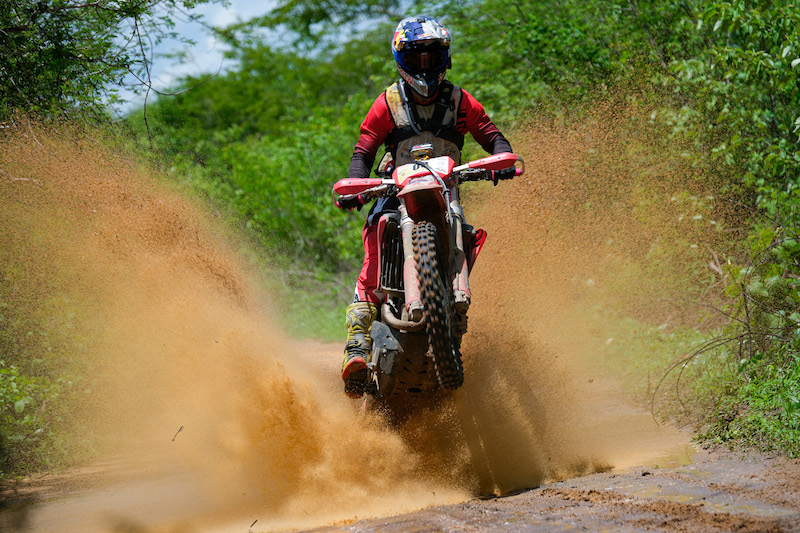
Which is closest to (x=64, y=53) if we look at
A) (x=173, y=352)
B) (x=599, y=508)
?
(x=173, y=352)

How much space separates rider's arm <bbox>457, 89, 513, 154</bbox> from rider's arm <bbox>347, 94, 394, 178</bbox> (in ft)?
2.10

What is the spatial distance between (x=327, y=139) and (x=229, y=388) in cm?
1159

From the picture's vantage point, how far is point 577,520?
392 centimetres

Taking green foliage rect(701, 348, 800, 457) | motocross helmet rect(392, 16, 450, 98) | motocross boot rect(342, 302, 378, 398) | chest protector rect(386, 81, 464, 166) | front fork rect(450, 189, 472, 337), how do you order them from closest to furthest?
green foliage rect(701, 348, 800, 457)
front fork rect(450, 189, 472, 337)
motocross boot rect(342, 302, 378, 398)
motocross helmet rect(392, 16, 450, 98)
chest protector rect(386, 81, 464, 166)

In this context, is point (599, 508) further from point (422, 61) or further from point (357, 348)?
point (422, 61)

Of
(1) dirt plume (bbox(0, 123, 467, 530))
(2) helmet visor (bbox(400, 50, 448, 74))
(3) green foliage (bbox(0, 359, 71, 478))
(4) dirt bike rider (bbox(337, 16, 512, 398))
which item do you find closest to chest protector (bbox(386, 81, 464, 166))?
(4) dirt bike rider (bbox(337, 16, 512, 398))

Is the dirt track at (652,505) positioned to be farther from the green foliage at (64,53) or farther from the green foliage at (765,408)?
the green foliage at (64,53)

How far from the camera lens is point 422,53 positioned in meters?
5.82

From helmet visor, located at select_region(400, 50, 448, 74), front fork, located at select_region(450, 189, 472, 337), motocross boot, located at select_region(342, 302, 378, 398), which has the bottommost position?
motocross boot, located at select_region(342, 302, 378, 398)

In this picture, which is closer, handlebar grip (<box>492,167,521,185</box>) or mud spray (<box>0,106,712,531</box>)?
mud spray (<box>0,106,712,531</box>)

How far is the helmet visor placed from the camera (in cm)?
582

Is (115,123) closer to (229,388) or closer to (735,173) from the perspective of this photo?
(229,388)

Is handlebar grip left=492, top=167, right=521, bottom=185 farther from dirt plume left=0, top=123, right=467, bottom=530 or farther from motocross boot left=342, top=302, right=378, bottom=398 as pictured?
dirt plume left=0, top=123, right=467, bottom=530

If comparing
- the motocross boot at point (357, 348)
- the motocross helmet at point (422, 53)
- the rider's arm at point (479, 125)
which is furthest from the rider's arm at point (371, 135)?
the motocross boot at point (357, 348)
